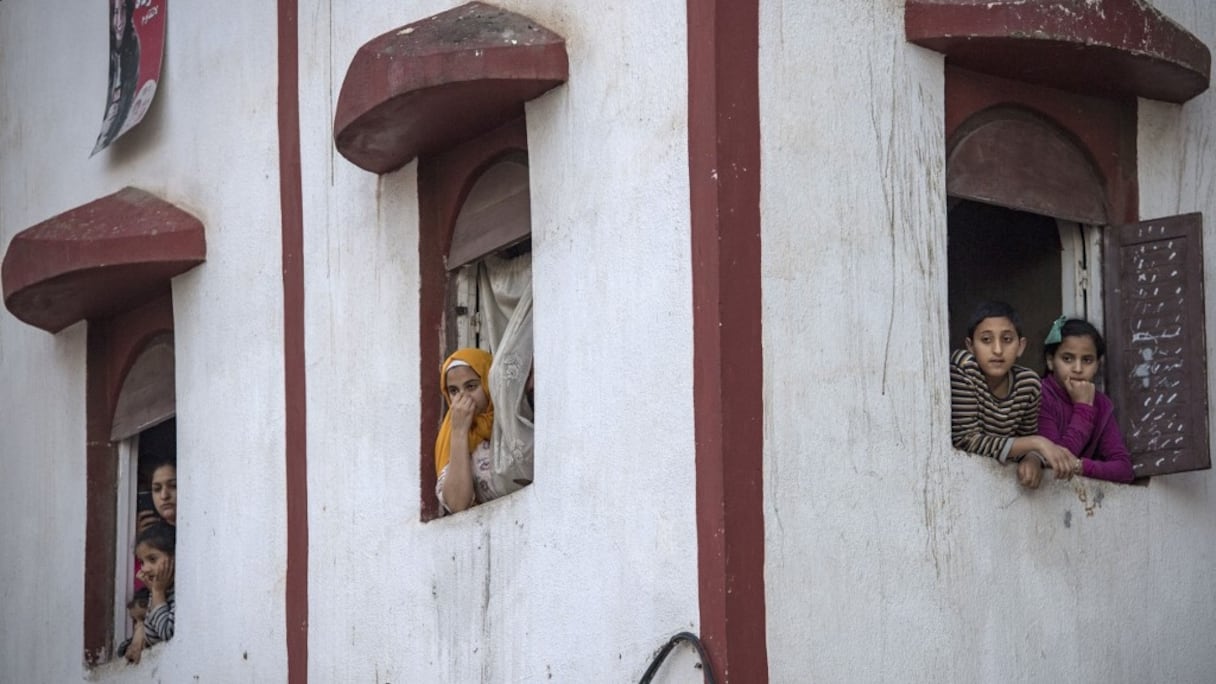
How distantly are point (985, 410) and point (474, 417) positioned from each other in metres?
2.01

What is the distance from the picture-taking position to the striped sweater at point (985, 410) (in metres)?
9.00

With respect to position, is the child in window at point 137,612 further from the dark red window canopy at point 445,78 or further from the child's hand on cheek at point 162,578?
the dark red window canopy at point 445,78

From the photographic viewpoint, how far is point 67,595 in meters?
12.8

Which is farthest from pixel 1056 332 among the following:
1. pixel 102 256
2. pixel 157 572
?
pixel 157 572

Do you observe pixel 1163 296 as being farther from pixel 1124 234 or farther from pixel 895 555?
pixel 895 555

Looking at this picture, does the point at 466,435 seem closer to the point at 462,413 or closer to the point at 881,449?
the point at 462,413

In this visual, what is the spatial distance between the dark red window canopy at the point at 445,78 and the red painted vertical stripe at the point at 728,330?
0.86 metres

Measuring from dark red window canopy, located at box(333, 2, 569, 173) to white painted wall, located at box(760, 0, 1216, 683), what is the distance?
1022mm

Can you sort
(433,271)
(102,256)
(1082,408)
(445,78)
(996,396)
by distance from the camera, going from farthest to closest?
1. (102,256)
2. (433,271)
3. (1082,408)
4. (996,396)
5. (445,78)

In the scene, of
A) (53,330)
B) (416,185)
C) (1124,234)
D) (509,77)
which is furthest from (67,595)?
(1124,234)

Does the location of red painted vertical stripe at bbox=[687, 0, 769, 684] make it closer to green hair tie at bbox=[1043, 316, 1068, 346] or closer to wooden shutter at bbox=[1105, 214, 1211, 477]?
green hair tie at bbox=[1043, 316, 1068, 346]

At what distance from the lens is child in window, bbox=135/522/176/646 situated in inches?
476

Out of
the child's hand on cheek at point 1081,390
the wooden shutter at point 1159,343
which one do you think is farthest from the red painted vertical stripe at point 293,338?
the wooden shutter at point 1159,343

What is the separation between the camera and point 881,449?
27.9 feet
